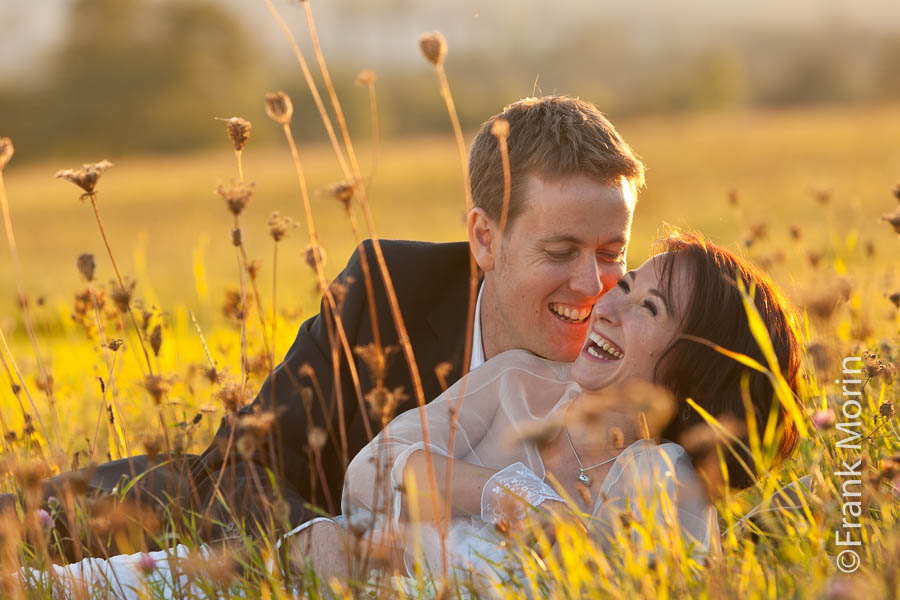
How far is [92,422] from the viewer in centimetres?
600

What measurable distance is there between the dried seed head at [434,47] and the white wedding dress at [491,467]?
73 cm

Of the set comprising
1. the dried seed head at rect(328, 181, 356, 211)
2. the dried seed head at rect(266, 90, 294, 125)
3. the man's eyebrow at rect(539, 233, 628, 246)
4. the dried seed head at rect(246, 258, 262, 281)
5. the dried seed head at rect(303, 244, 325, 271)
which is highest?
the dried seed head at rect(266, 90, 294, 125)

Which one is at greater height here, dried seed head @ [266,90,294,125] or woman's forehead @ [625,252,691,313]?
dried seed head @ [266,90,294,125]

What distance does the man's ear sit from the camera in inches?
156

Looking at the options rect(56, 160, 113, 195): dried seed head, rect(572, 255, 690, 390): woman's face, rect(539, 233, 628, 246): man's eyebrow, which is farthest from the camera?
rect(539, 233, 628, 246): man's eyebrow

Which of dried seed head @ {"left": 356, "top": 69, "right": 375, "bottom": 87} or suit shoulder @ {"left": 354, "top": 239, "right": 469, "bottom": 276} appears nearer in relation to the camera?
dried seed head @ {"left": 356, "top": 69, "right": 375, "bottom": 87}

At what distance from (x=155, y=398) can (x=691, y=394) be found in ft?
5.43

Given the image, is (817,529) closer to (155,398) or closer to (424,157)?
(155,398)

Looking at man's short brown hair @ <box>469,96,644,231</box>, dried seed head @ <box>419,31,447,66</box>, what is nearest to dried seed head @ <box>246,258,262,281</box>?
dried seed head @ <box>419,31,447,66</box>

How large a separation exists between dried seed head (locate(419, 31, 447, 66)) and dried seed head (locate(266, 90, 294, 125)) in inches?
13.1

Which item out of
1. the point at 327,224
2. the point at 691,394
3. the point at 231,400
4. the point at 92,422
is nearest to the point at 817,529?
the point at 691,394

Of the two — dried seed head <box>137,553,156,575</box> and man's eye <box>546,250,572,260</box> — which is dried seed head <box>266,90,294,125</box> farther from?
man's eye <box>546,250,572,260</box>

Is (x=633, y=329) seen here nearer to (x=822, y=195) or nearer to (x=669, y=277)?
(x=669, y=277)

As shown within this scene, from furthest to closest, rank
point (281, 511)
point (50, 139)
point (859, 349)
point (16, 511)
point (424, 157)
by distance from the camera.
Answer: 1. point (50, 139)
2. point (424, 157)
3. point (859, 349)
4. point (16, 511)
5. point (281, 511)
